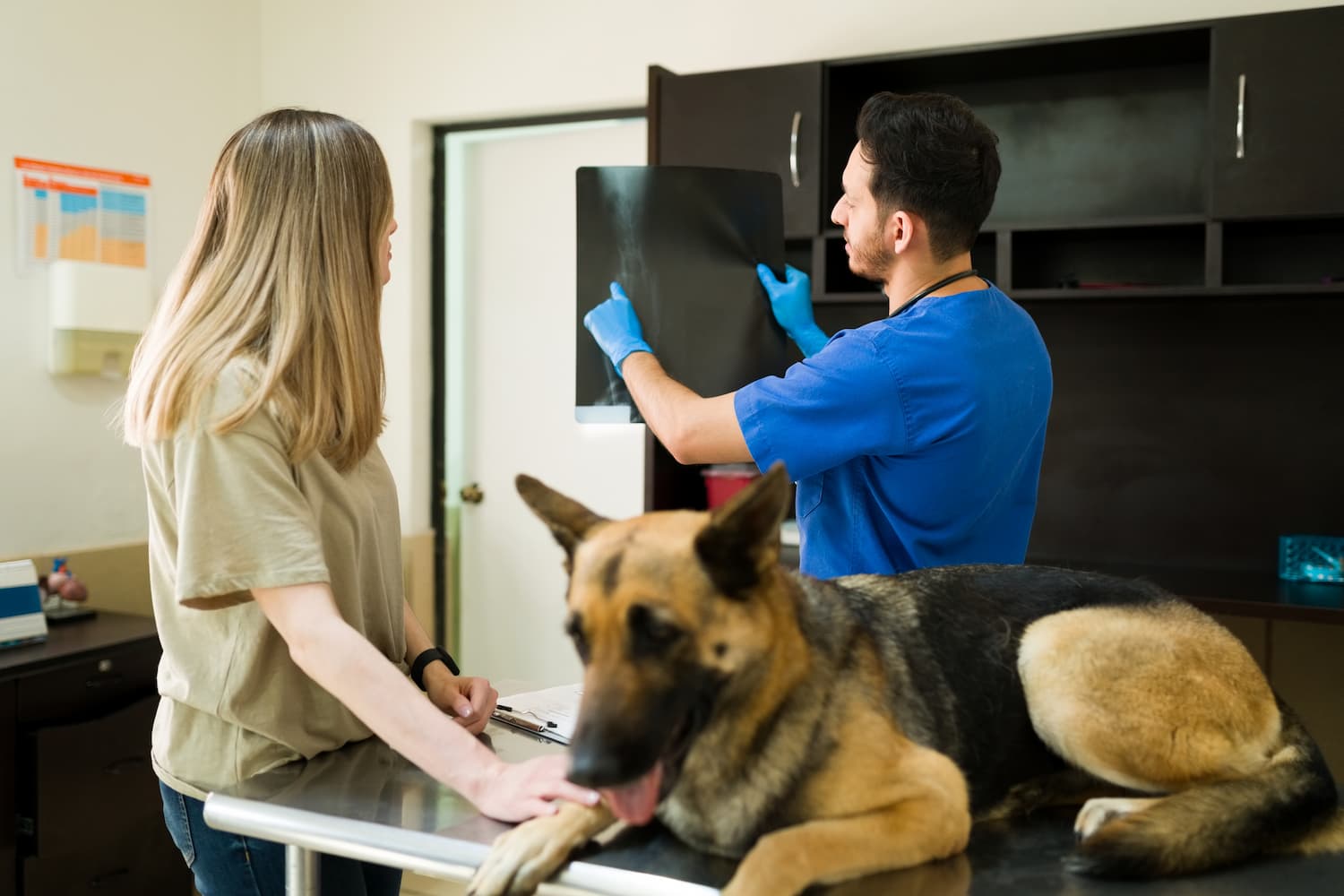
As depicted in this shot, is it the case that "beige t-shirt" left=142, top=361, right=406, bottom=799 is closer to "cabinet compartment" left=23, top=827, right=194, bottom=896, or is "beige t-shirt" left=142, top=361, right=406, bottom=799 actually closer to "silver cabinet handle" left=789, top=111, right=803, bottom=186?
"cabinet compartment" left=23, top=827, right=194, bottom=896

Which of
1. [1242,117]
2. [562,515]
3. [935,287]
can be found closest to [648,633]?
[562,515]

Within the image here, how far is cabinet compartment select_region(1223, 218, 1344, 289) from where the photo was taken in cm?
306

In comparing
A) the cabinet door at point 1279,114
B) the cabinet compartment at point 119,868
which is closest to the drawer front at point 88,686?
the cabinet compartment at point 119,868

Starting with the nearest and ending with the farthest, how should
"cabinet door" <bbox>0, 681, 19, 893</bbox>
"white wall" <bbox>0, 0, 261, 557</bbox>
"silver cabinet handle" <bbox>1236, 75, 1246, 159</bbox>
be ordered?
"cabinet door" <bbox>0, 681, 19, 893</bbox>
"silver cabinet handle" <bbox>1236, 75, 1246, 159</bbox>
"white wall" <bbox>0, 0, 261, 557</bbox>

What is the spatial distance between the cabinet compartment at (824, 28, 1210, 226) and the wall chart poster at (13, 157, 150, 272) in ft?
7.27

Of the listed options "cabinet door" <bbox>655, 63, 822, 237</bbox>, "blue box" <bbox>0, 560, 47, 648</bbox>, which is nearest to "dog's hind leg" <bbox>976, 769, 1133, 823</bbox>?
"cabinet door" <bbox>655, 63, 822, 237</bbox>

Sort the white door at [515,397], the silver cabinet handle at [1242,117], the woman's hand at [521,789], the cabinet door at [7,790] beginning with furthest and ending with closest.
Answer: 1. the white door at [515,397]
2. the silver cabinet handle at [1242,117]
3. the cabinet door at [7,790]
4. the woman's hand at [521,789]

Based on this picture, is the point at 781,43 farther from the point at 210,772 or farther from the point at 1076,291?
the point at 210,772

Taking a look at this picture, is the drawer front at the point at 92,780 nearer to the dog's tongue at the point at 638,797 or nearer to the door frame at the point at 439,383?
the door frame at the point at 439,383

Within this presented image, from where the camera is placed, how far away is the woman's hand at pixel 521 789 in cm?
121

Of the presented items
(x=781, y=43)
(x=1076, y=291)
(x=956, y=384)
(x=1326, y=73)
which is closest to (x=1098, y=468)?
(x=1076, y=291)

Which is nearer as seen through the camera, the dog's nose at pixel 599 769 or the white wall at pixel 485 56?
the dog's nose at pixel 599 769

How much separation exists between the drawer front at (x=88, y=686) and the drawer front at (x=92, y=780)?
0.04 metres

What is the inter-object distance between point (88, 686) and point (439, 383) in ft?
5.81
